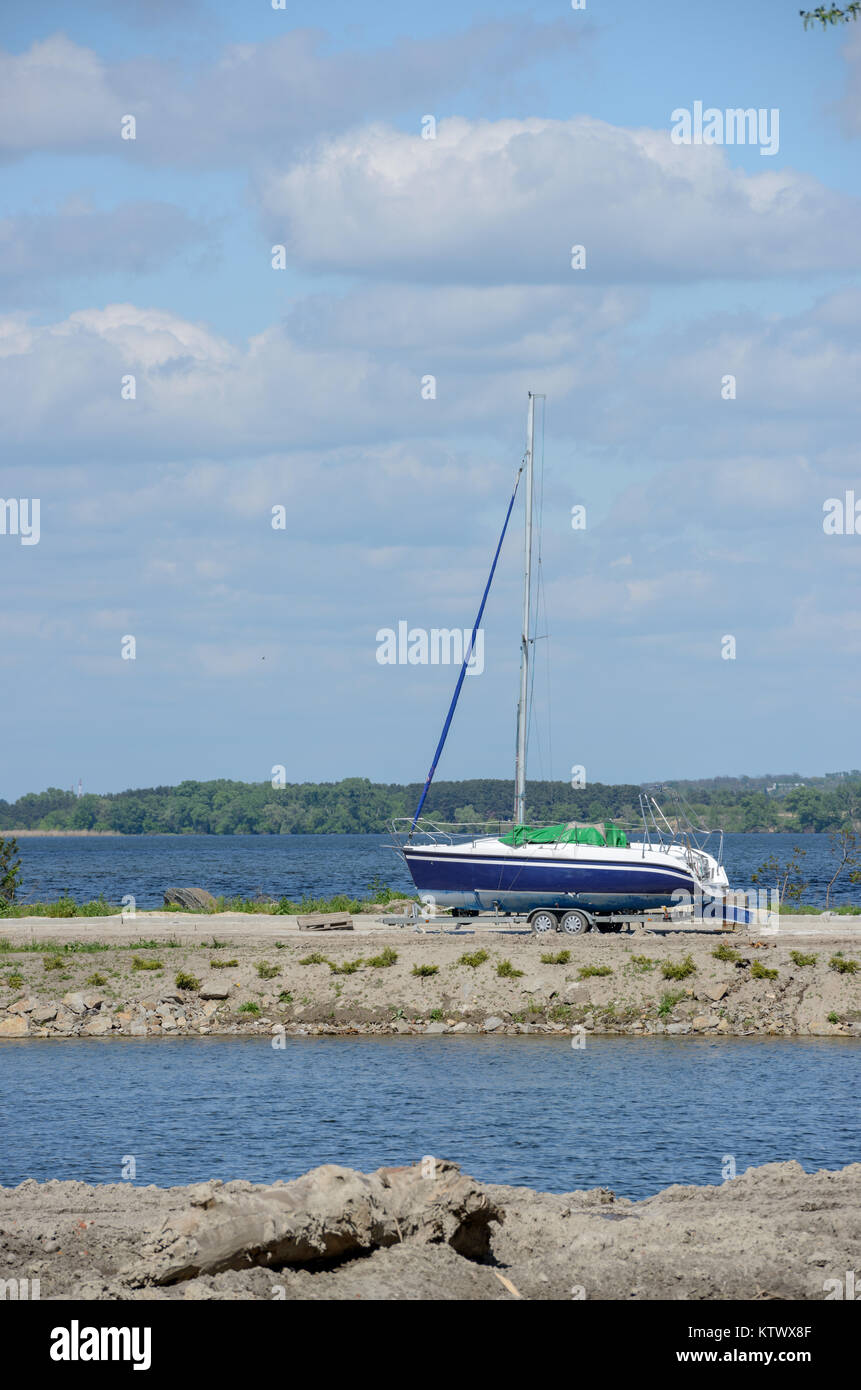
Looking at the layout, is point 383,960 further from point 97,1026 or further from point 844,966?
point 844,966

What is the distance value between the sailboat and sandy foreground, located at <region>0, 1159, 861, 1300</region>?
93.7 feet

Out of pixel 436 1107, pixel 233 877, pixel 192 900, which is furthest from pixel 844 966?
pixel 233 877

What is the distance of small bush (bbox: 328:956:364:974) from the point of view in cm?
3869

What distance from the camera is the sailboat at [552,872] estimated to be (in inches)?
1817

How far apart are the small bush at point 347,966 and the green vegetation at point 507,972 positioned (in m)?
3.95

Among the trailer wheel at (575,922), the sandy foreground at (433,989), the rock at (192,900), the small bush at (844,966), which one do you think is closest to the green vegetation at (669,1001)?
the sandy foreground at (433,989)

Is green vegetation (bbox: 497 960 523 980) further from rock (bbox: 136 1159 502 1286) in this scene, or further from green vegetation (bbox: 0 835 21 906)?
green vegetation (bbox: 0 835 21 906)

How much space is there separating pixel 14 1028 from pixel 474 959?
40.9ft

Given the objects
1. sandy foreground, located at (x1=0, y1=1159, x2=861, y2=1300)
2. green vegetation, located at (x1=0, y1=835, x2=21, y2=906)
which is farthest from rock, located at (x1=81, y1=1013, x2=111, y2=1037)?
green vegetation, located at (x1=0, y1=835, x2=21, y2=906)

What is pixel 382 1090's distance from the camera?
28469 mm

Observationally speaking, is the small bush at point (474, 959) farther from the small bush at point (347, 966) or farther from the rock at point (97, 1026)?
the rock at point (97, 1026)

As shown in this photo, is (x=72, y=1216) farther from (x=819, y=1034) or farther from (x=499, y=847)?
(x=499, y=847)

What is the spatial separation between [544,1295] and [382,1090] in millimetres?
14178
